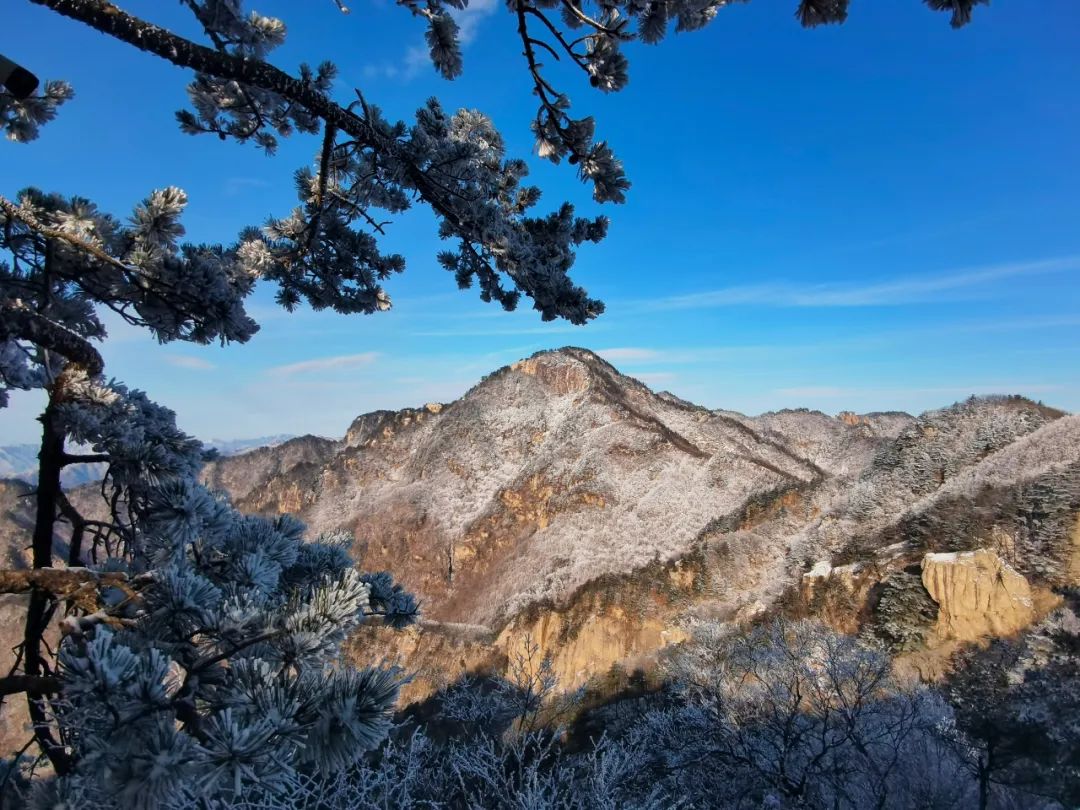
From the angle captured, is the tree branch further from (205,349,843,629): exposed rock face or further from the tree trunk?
(205,349,843,629): exposed rock face

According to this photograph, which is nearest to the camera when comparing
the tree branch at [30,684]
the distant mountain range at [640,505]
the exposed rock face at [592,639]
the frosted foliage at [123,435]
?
the tree branch at [30,684]

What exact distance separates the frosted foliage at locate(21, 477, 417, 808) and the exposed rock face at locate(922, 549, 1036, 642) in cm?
1896

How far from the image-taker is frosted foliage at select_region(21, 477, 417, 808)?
3.81 ft

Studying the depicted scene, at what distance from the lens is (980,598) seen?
14953 mm

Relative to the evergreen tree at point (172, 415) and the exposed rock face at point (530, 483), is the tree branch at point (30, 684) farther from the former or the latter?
the exposed rock face at point (530, 483)

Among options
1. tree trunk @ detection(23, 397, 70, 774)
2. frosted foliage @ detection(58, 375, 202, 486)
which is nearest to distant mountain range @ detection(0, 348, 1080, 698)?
frosted foliage @ detection(58, 375, 202, 486)

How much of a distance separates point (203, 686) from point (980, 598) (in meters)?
19.4

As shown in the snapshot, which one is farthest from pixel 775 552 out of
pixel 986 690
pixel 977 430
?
pixel 986 690

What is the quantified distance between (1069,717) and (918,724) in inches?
106

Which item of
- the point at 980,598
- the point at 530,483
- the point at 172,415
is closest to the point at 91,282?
the point at 172,415

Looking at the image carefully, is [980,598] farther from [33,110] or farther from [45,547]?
[33,110]

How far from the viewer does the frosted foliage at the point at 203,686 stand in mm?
Answer: 1161

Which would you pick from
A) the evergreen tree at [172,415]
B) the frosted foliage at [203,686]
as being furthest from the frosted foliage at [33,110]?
the frosted foliage at [203,686]

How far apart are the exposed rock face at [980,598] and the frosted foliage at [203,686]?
19.0 m
